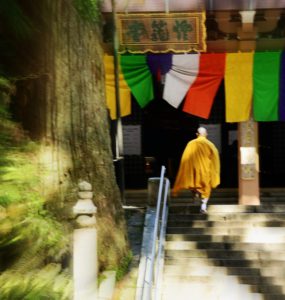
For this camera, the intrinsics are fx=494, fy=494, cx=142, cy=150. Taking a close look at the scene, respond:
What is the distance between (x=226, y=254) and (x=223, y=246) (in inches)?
8.0

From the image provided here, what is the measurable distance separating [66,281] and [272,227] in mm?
5339

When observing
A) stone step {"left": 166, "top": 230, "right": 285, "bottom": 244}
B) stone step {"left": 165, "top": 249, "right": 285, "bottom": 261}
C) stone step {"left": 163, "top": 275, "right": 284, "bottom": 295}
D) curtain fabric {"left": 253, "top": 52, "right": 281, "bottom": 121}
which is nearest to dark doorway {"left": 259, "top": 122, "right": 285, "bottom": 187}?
curtain fabric {"left": 253, "top": 52, "right": 281, "bottom": 121}

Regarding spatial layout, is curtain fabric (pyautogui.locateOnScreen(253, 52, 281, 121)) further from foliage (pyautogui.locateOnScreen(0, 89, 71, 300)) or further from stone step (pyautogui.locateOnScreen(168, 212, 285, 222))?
foliage (pyautogui.locateOnScreen(0, 89, 71, 300))

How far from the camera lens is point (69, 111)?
5973 millimetres

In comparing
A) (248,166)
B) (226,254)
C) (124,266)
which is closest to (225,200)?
(248,166)

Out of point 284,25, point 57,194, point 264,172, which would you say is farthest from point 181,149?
point 57,194

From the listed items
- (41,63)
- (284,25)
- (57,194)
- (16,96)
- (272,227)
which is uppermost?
(284,25)

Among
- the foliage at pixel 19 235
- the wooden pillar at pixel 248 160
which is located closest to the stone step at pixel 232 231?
the wooden pillar at pixel 248 160

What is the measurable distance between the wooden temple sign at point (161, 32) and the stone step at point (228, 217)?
3370 millimetres

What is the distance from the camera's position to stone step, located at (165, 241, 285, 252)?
26.0 feet

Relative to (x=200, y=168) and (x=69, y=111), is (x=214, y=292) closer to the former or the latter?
(x=200, y=168)

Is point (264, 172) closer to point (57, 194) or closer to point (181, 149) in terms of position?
point (181, 149)

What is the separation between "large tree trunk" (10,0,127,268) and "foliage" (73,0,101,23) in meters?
0.08

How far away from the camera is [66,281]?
405 centimetres
